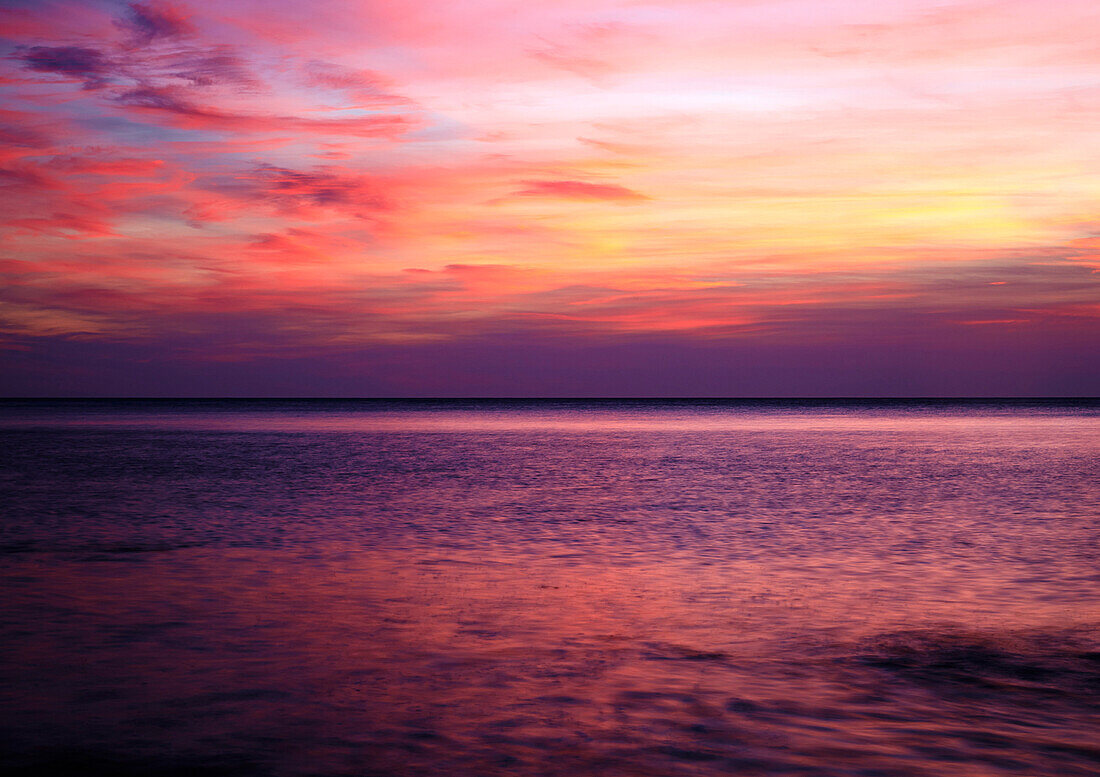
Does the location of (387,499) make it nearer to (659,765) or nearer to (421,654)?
(421,654)

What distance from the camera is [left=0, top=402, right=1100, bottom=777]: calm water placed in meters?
6.04

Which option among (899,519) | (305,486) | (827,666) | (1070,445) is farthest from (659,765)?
(1070,445)

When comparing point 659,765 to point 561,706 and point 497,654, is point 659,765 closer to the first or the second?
point 561,706

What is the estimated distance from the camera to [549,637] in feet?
29.2

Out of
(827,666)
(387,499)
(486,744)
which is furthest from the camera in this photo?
(387,499)

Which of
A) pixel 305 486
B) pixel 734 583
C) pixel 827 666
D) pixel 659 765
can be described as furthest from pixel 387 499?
pixel 659 765

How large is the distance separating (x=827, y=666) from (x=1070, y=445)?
138ft

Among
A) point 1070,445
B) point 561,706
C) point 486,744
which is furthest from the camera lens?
point 1070,445

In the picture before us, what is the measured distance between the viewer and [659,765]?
18.9 feet

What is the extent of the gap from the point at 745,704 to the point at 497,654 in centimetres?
234

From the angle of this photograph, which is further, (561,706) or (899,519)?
(899,519)

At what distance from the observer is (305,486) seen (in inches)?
975

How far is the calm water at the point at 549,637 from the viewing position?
6.04m

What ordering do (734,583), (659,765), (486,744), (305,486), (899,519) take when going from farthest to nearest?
(305,486)
(899,519)
(734,583)
(486,744)
(659,765)
